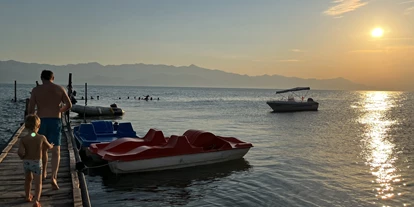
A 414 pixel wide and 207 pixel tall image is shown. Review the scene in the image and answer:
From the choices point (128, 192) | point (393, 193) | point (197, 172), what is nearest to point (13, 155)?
point (128, 192)

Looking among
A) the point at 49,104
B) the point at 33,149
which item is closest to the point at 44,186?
the point at 33,149

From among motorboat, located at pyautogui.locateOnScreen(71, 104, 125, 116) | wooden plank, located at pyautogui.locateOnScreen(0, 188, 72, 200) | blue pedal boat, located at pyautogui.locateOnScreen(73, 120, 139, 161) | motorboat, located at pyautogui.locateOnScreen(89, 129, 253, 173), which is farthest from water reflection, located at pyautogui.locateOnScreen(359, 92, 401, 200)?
motorboat, located at pyautogui.locateOnScreen(71, 104, 125, 116)

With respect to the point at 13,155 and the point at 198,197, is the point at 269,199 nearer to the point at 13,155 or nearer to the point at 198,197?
the point at 198,197

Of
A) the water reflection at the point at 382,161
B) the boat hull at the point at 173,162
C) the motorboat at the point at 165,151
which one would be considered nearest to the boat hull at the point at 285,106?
the water reflection at the point at 382,161

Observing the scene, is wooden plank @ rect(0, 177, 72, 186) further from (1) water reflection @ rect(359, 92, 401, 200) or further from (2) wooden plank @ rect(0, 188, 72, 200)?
(1) water reflection @ rect(359, 92, 401, 200)

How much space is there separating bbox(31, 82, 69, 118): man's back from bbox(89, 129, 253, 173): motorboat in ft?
18.6

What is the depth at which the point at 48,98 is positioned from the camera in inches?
282

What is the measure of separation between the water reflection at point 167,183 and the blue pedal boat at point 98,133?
7.34ft

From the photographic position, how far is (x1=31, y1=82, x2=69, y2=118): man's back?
278 inches

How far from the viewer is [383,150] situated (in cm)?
2189

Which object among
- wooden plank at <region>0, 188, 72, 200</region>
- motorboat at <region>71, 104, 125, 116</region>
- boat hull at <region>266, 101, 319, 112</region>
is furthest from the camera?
boat hull at <region>266, 101, 319, 112</region>

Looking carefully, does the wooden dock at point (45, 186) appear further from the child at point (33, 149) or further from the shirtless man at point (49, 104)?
the shirtless man at point (49, 104)

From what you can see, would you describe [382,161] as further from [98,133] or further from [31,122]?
[31,122]

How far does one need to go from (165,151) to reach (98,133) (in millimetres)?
5800
